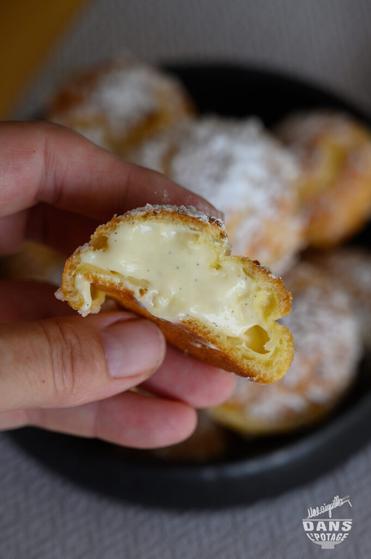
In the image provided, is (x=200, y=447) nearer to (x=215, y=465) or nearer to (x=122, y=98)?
(x=215, y=465)

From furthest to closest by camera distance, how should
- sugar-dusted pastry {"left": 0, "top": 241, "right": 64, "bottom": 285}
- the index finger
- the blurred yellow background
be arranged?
the blurred yellow background < sugar-dusted pastry {"left": 0, "top": 241, "right": 64, "bottom": 285} < the index finger

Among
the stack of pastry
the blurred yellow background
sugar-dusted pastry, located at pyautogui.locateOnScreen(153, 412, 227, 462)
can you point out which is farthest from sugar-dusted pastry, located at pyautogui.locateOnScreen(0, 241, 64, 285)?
the blurred yellow background

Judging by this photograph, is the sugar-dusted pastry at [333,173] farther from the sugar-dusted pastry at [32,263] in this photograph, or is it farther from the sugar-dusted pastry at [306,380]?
the sugar-dusted pastry at [32,263]

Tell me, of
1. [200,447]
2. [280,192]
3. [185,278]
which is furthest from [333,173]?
[185,278]

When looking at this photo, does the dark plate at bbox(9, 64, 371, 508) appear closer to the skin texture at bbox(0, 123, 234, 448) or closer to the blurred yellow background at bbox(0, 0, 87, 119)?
the skin texture at bbox(0, 123, 234, 448)

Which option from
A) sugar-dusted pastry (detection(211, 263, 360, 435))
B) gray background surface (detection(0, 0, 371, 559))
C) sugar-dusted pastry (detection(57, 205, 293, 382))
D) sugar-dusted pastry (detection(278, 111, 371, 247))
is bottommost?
gray background surface (detection(0, 0, 371, 559))
